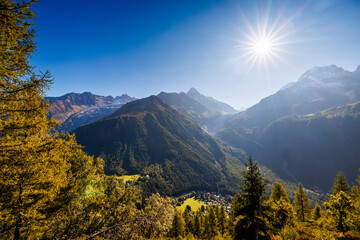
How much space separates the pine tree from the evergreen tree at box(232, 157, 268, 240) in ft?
63.9

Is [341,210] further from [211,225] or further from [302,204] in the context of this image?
[211,225]

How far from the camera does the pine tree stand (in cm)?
741

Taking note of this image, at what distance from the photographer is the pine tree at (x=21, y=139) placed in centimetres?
741

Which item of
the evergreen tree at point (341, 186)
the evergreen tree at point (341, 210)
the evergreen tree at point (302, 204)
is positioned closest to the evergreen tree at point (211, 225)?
the evergreen tree at point (302, 204)

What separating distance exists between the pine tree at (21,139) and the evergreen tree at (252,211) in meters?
19.5

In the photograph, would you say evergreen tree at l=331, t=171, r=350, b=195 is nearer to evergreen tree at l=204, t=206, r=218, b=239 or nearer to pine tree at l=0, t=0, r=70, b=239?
evergreen tree at l=204, t=206, r=218, b=239

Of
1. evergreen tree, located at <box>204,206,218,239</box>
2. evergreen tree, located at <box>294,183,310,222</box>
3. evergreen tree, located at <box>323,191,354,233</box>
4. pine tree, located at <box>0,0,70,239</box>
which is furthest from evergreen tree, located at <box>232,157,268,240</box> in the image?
evergreen tree, located at <box>294,183,310,222</box>

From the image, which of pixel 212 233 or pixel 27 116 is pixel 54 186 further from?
pixel 212 233

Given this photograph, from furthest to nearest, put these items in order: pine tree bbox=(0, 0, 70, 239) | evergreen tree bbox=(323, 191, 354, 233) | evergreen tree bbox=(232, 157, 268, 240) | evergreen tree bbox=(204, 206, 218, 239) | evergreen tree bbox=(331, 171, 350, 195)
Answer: evergreen tree bbox=(204, 206, 218, 239) < evergreen tree bbox=(331, 171, 350, 195) < evergreen tree bbox=(323, 191, 354, 233) < evergreen tree bbox=(232, 157, 268, 240) < pine tree bbox=(0, 0, 70, 239)

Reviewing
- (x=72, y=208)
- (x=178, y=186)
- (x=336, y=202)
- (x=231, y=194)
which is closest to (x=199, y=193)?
(x=178, y=186)

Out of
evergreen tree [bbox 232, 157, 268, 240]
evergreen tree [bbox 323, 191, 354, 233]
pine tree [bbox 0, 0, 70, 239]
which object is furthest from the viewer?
evergreen tree [bbox 323, 191, 354, 233]

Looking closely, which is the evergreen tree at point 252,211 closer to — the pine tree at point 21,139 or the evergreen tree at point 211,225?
the pine tree at point 21,139

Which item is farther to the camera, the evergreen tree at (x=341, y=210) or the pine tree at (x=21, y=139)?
the evergreen tree at (x=341, y=210)

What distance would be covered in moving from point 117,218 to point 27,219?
6.91 metres
